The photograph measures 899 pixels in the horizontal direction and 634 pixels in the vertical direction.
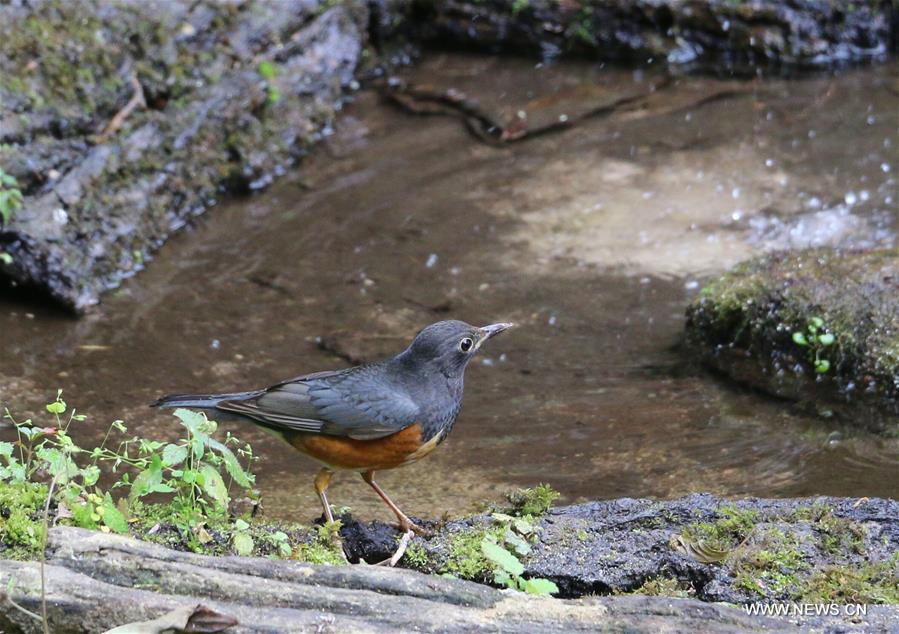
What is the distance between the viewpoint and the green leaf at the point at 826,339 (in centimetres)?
617

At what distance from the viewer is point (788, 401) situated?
611 cm

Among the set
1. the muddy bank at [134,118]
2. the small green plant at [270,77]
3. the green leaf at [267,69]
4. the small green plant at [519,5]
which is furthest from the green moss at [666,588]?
the small green plant at [519,5]

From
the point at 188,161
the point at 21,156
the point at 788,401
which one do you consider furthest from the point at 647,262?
the point at 21,156

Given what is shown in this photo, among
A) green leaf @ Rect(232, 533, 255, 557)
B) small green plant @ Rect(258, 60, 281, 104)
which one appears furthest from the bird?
small green plant @ Rect(258, 60, 281, 104)

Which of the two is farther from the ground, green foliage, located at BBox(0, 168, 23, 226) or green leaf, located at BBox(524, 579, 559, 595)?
green foliage, located at BBox(0, 168, 23, 226)

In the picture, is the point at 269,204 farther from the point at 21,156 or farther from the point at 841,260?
the point at 841,260

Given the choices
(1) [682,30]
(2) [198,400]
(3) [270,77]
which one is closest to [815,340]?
(2) [198,400]

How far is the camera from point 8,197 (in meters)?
6.87

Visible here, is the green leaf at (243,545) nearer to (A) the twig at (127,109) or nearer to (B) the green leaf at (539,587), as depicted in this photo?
(B) the green leaf at (539,587)

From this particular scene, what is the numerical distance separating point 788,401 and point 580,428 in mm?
1269

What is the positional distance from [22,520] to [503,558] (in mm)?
1662

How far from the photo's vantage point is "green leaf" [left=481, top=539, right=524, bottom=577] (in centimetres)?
364

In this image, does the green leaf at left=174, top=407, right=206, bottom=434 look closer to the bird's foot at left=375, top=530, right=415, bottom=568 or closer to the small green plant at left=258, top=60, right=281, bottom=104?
the bird's foot at left=375, top=530, right=415, bottom=568

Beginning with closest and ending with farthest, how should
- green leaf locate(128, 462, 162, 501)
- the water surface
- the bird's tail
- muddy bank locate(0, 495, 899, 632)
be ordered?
1. muddy bank locate(0, 495, 899, 632)
2. green leaf locate(128, 462, 162, 501)
3. the bird's tail
4. the water surface
